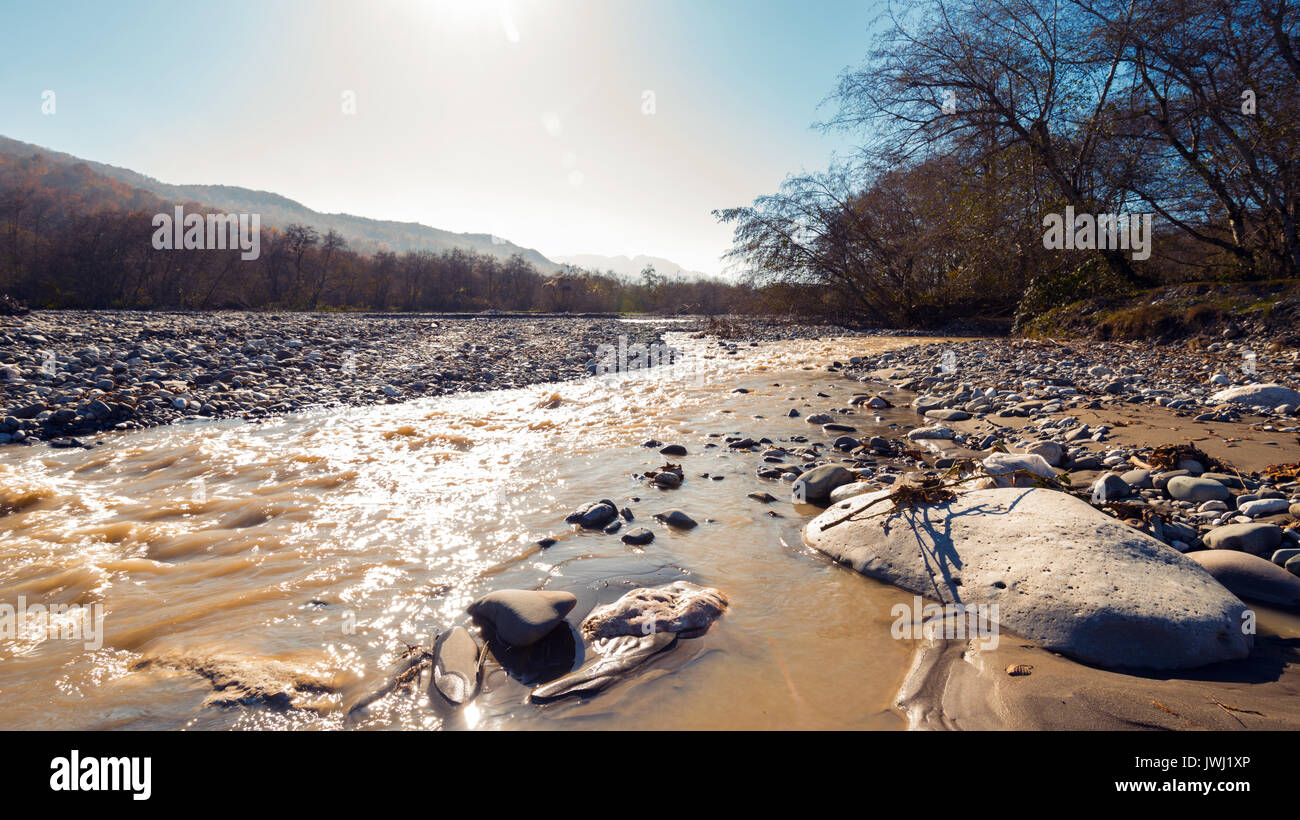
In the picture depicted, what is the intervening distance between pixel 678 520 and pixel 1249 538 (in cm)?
296

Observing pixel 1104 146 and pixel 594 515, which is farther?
pixel 1104 146

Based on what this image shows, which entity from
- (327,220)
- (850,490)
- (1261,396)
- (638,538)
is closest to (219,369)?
(638,538)

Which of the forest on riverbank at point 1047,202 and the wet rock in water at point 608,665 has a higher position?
the forest on riverbank at point 1047,202

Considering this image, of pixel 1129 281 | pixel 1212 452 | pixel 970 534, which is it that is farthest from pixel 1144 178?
pixel 970 534

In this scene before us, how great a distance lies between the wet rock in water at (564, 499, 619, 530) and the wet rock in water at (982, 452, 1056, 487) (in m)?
2.53

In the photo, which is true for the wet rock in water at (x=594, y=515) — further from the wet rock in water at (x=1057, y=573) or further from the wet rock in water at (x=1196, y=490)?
the wet rock in water at (x=1196, y=490)

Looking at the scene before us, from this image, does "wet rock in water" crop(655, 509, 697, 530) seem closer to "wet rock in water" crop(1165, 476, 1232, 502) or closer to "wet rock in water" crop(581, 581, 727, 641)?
"wet rock in water" crop(581, 581, 727, 641)

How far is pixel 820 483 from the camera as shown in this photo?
12.9ft

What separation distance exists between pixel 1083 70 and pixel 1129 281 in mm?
4811

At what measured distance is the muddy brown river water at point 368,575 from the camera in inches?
71.6

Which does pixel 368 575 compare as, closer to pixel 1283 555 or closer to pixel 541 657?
pixel 541 657

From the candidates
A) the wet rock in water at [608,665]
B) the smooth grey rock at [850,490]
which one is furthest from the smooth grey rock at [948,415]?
the wet rock in water at [608,665]

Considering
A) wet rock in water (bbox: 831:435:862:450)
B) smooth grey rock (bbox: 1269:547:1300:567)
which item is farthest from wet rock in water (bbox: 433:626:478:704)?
wet rock in water (bbox: 831:435:862:450)

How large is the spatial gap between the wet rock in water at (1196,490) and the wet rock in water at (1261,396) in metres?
2.80
